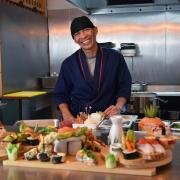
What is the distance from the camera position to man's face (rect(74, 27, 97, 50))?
6.91 feet

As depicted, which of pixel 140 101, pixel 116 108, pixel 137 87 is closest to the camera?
pixel 116 108

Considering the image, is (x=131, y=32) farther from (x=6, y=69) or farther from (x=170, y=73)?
(x=6, y=69)

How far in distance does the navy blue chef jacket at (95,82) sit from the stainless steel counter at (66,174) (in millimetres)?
1032

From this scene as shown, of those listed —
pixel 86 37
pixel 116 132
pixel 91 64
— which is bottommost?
pixel 116 132

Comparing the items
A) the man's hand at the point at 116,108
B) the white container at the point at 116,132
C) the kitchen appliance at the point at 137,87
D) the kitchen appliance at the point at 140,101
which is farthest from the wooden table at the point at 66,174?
the kitchen appliance at the point at 137,87

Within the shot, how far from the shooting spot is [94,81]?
2.27m

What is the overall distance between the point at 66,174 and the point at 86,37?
3.56 feet

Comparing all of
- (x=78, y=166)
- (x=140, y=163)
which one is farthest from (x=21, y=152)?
(x=140, y=163)

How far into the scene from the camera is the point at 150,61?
453cm

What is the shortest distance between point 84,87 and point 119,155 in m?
1.05

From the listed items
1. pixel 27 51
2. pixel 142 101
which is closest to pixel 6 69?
pixel 27 51

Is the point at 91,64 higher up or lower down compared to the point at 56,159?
higher up

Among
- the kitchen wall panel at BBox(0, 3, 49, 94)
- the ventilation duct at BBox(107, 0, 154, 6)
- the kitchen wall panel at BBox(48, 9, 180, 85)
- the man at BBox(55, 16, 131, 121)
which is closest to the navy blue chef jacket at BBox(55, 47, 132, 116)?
the man at BBox(55, 16, 131, 121)

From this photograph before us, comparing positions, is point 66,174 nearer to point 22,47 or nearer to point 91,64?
point 91,64
